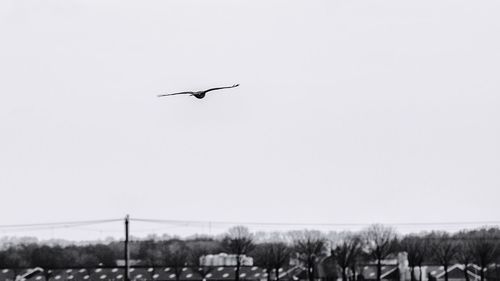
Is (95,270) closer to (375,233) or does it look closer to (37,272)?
(37,272)

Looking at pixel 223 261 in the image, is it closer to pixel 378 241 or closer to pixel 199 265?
pixel 199 265

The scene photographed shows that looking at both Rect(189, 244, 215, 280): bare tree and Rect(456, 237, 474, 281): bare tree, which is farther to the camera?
Rect(189, 244, 215, 280): bare tree

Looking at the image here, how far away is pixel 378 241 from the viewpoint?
6142 inches

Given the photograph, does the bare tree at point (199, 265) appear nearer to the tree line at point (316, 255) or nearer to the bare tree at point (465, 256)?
the tree line at point (316, 255)

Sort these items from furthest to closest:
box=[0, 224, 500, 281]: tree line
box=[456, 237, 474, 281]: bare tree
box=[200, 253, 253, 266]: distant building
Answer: box=[200, 253, 253, 266]: distant building → box=[0, 224, 500, 281]: tree line → box=[456, 237, 474, 281]: bare tree

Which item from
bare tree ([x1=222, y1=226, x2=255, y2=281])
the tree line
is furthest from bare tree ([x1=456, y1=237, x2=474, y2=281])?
bare tree ([x1=222, y1=226, x2=255, y2=281])

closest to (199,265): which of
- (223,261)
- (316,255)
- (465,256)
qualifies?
(223,261)

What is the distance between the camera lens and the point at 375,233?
153500mm

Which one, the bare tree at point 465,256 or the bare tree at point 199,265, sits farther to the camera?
the bare tree at point 199,265

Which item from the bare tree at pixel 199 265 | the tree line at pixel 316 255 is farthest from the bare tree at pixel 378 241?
the bare tree at pixel 199 265

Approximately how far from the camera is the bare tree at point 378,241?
139m

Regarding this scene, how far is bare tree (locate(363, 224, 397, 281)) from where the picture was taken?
456ft

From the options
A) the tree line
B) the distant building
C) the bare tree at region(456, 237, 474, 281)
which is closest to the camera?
the bare tree at region(456, 237, 474, 281)

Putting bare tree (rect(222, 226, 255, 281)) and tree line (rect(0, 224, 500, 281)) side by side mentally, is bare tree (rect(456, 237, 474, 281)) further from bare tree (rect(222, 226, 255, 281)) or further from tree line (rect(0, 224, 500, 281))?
bare tree (rect(222, 226, 255, 281))
